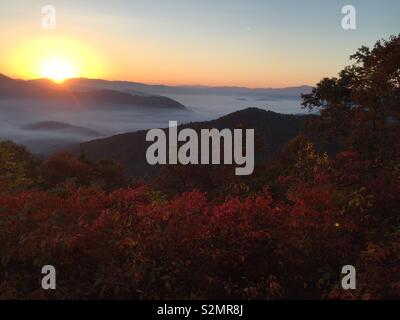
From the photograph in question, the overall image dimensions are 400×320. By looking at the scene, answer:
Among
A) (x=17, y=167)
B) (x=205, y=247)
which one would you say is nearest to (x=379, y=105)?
(x=205, y=247)

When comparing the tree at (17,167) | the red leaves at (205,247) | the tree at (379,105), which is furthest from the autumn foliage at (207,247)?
the tree at (17,167)

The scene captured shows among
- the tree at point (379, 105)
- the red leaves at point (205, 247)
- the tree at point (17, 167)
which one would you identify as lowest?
the tree at point (17, 167)

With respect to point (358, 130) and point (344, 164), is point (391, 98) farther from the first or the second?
point (344, 164)

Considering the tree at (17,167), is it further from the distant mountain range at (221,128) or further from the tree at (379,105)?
the distant mountain range at (221,128)

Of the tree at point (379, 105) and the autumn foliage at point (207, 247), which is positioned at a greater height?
the tree at point (379, 105)

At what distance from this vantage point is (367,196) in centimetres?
1107

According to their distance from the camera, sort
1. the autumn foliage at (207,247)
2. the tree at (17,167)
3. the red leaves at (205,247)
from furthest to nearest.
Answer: the tree at (17,167), the red leaves at (205,247), the autumn foliage at (207,247)

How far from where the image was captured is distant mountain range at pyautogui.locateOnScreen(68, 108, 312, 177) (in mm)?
160500

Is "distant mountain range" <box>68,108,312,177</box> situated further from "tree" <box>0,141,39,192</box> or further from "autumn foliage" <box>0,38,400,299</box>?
"autumn foliage" <box>0,38,400,299</box>

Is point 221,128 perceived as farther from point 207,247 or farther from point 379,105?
point 207,247

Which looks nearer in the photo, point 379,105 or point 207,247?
point 207,247

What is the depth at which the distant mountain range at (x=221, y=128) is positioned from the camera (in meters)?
160

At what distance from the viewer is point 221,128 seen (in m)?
173

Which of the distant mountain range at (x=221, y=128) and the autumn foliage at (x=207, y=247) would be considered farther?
the distant mountain range at (x=221, y=128)
